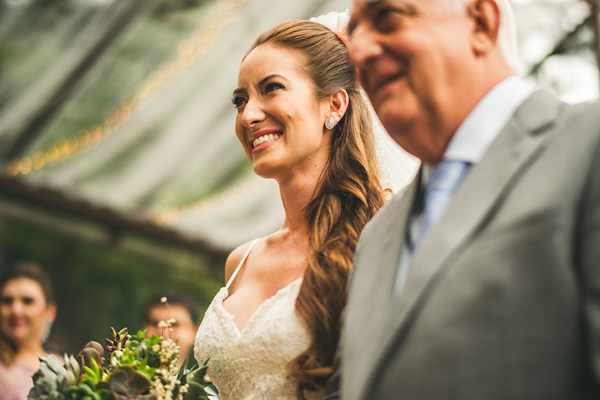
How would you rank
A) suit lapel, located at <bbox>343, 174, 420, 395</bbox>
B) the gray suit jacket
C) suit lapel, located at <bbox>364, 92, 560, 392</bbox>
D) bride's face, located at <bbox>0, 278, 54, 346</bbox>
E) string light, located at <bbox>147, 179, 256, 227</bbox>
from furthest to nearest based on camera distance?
string light, located at <bbox>147, 179, 256, 227</bbox> → bride's face, located at <bbox>0, 278, 54, 346</bbox> → suit lapel, located at <bbox>343, 174, 420, 395</bbox> → suit lapel, located at <bbox>364, 92, 560, 392</bbox> → the gray suit jacket

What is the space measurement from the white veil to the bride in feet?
0.22

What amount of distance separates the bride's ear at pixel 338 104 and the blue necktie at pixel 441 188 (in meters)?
1.22

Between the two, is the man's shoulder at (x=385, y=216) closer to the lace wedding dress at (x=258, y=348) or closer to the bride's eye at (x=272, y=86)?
the lace wedding dress at (x=258, y=348)

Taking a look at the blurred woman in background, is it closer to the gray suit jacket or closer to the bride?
the bride

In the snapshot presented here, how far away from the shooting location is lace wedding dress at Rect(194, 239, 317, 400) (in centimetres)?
229

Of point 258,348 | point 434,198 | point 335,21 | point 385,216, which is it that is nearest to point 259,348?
point 258,348

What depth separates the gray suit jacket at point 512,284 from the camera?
116 centimetres

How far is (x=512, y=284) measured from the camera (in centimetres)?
119

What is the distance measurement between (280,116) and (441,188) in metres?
1.16

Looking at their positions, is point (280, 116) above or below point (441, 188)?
above

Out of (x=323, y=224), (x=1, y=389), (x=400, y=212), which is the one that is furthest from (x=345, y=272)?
(x=1, y=389)

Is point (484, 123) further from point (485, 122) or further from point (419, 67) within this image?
point (419, 67)

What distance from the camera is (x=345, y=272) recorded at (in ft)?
7.29

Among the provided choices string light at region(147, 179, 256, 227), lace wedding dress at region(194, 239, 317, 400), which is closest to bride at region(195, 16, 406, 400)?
lace wedding dress at region(194, 239, 317, 400)
